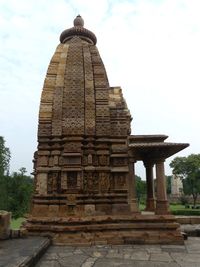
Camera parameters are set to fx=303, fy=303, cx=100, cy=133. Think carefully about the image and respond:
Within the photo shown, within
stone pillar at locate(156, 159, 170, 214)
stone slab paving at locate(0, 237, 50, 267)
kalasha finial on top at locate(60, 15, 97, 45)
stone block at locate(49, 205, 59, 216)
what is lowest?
stone slab paving at locate(0, 237, 50, 267)

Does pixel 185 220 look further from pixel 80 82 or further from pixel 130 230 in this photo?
pixel 80 82

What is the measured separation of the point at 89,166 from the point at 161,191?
205 centimetres

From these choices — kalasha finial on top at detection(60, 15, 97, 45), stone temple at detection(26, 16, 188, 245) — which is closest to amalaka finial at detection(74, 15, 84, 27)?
kalasha finial on top at detection(60, 15, 97, 45)

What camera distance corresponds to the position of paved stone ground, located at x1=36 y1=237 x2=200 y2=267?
17.2 feet

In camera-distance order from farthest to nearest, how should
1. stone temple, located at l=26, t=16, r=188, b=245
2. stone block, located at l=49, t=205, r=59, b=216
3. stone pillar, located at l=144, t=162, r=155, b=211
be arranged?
1. stone pillar, located at l=144, t=162, r=155, b=211
2. stone block, located at l=49, t=205, r=59, b=216
3. stone temple, located at l=26, t=16, r=188, b=245

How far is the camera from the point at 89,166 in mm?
7941

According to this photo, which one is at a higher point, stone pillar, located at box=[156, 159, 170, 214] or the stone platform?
stone pillar, located at box=[156, 159, 170, 214]

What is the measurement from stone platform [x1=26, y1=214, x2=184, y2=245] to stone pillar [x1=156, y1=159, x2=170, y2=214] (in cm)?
49

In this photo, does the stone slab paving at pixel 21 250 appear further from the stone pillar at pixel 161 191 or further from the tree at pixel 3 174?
the tree at pixel 3 174

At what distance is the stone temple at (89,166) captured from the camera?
719cm

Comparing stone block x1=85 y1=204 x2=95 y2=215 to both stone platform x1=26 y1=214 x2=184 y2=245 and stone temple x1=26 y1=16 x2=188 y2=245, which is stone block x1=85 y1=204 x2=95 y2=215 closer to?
stone temple x1=26 y1=16 x2=188 y2=245

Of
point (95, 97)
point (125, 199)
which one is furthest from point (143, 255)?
point (95, 97)

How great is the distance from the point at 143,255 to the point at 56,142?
3717 mm

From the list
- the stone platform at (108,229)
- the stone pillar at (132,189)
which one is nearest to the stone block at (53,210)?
the stone platform at (108,229)
